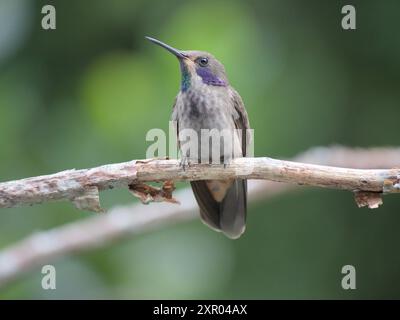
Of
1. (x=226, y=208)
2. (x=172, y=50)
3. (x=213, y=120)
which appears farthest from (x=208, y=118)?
(x=226, y=208)

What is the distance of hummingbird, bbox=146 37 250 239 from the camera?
17.4ft

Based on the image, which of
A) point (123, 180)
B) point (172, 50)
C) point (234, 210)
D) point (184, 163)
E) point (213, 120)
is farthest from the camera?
point (234, 210)

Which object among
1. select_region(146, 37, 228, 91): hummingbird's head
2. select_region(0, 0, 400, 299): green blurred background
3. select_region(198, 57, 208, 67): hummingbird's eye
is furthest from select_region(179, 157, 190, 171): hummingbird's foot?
select_region(198, 57, 208, 67): hummingbird's eye

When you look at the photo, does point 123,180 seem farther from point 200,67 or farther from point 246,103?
point 246,103

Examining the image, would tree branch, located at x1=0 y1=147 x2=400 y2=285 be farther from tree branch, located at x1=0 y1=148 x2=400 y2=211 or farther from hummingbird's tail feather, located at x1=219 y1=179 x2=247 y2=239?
hummingbird's tail feather, located at x1=219 y1=179 x2=247 y2=239

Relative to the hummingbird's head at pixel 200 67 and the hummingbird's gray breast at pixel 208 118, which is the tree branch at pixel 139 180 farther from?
the hummingbird's head at pixel 200 67

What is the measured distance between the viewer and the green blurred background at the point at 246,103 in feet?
19.2

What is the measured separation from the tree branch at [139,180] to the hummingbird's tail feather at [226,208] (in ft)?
1.65

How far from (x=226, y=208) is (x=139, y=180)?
1.32 meters

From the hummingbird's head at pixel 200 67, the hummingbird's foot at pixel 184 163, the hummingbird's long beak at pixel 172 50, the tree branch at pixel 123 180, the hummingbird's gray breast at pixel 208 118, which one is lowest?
the tree branch at pixel 123 180

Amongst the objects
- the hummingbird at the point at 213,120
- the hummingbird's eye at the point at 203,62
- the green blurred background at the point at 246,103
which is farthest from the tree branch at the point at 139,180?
the hummingbird's eye at the point at 203,62

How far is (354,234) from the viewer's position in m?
6.76

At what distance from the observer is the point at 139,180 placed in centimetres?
468

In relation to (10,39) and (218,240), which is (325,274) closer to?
(218,240)
